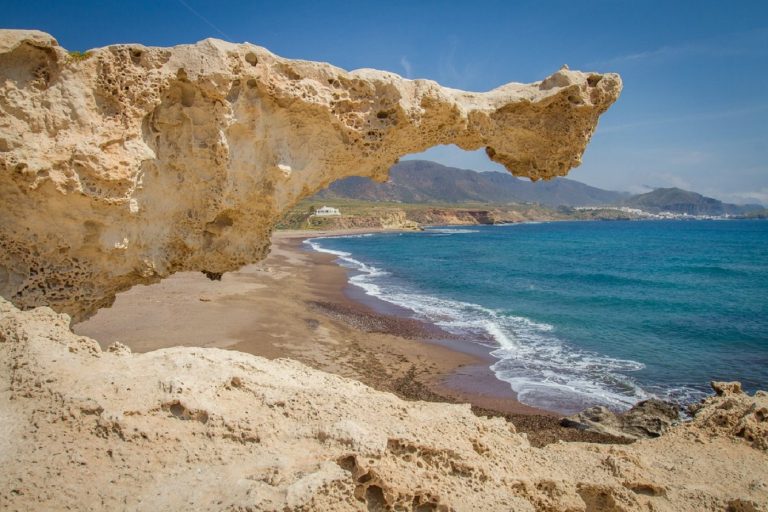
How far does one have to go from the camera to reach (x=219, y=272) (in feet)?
27.7

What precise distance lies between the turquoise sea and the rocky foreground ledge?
7.92 meters

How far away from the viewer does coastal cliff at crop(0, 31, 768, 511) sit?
3.93 metres

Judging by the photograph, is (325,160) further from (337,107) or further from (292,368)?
(292,368)

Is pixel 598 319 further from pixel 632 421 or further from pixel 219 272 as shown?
pixel 219 272

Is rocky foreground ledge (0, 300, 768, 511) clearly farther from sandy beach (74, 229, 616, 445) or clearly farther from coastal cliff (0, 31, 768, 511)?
sandy beach (74, 229, 616, 445)

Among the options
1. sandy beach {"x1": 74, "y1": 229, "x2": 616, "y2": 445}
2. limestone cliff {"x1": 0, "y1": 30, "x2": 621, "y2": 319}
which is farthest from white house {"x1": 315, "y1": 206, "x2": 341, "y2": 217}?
limestone cliff {"x1": 0, "y1": 30, "x2": 621, "y2": 319}

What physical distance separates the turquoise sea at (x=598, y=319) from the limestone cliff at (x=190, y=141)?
813 centimetres

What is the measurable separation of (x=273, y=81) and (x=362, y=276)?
103ft

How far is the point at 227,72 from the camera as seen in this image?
21.6ft

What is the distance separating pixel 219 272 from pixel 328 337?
10.6 m

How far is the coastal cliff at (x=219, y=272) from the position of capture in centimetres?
393

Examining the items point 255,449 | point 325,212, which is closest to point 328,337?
point 255,449

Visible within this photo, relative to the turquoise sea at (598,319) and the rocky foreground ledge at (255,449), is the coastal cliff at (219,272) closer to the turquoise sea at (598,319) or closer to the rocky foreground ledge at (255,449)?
the rocky foreground ledge at (255,449)

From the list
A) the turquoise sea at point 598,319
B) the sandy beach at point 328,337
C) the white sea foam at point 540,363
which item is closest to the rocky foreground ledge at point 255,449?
the sandy beach at point 328,337
